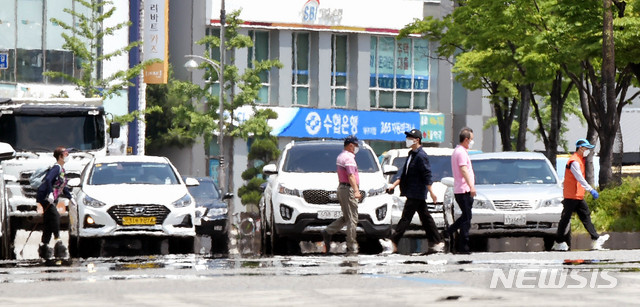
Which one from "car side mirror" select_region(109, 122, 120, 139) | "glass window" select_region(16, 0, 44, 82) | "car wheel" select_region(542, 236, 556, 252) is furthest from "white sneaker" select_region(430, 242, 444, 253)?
"glass window" select_region(16, 0, 44, 82)

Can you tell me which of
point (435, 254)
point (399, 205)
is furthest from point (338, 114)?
point (435, 254)

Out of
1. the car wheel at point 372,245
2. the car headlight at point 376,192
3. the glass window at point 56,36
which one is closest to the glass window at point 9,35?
the glass window at point 56,36

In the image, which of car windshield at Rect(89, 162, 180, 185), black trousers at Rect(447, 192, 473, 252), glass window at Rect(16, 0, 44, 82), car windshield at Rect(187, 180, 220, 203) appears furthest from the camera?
glass window at Rect(16, 0, 44, 82)

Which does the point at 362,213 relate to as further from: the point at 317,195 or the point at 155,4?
the point at 155,4

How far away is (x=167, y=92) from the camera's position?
74250 millimetres

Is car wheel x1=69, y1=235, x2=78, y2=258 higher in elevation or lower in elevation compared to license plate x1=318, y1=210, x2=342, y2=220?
lower

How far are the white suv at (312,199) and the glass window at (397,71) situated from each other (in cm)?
4904

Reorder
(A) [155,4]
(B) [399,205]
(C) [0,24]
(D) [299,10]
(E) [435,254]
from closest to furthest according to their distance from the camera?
(E) [435,254] → (B) [399,205] → (C) [0,24] → (A) [155,4] → (D) [299,10]

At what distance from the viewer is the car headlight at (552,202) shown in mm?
24562

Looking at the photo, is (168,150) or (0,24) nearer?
(0,24)

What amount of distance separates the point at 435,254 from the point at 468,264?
349cm

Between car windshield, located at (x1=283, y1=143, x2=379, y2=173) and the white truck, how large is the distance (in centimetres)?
547

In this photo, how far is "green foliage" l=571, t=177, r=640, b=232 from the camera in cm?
2766

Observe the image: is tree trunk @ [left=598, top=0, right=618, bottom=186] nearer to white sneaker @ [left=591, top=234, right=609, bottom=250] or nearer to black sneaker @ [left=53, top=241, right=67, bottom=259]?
white sneaker @ [left=591, top=234, right=609, bottom=250]
